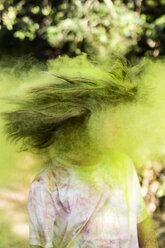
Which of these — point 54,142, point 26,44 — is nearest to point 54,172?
point 54,142

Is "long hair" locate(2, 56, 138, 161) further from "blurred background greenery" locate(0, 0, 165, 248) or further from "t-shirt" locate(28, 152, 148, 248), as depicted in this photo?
"blurred background greenery" locate(0, 0, 165, 248)

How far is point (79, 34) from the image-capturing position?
323cm

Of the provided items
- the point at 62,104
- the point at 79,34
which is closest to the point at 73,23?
the point at 79,34

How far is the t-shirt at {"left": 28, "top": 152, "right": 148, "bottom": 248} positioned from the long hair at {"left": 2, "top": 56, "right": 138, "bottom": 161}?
0.11m

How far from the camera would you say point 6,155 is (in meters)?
1.15

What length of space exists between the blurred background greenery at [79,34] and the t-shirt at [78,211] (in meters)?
1.62

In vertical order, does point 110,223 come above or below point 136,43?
below

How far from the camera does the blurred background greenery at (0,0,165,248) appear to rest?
2.96 metres

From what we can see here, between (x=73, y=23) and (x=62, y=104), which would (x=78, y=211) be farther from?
(x=73, y=23)

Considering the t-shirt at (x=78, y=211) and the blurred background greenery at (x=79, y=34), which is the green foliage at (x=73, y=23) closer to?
the blurred background greenery at (x=79, y=34)

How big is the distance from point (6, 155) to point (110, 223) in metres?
0.38

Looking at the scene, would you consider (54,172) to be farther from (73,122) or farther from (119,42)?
(119,42)

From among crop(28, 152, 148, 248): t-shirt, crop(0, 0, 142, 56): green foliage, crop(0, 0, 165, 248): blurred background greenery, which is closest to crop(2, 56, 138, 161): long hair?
Result: crop(28, 152, 148, 248): t-shirt

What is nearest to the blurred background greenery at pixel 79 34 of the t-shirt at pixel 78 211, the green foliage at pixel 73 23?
the green foliage at pixel 73 23
